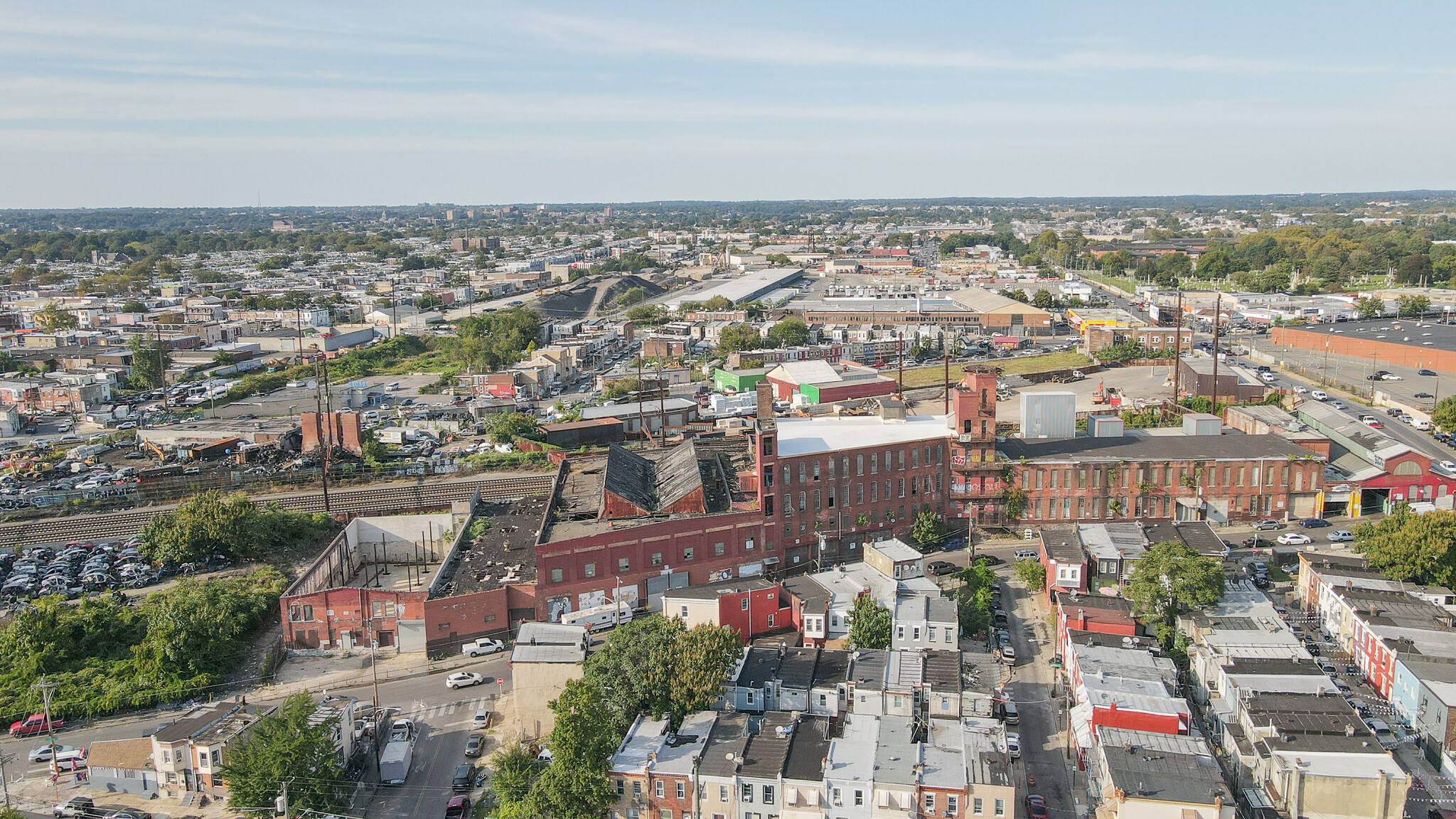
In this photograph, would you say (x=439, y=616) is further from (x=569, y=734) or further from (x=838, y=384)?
(x=838, y=384)

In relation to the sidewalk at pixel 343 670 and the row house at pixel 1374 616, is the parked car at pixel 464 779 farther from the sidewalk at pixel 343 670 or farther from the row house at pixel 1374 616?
the row house at pixel 1374 616

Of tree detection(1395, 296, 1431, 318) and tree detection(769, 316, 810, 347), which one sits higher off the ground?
tree detection(1395, 296, 1431, 318)

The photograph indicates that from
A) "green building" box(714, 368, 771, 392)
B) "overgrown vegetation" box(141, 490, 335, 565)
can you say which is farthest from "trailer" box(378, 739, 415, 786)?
"green building" box(714, 368, 771, 392)

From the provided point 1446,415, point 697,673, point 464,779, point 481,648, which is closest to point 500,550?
point 481,648

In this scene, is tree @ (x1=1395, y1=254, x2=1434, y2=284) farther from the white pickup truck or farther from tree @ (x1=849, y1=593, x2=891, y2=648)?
the white pickup truck

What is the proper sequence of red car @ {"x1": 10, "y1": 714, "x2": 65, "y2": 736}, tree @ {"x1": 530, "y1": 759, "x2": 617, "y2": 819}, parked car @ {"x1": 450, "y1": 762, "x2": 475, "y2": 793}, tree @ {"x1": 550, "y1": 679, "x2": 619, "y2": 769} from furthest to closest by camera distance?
red car @ {"x1": 10, "y1": 714, "x2": 65, "y2": 736} → parked car @ {"x1": 450, "y1": 762, "x2": 475, "y2": 793} → tree @ {"x1": 550, "y1": 679, "x2": 619, "y2": 769} → tree @ {"x1": 530, "y1": 759, "x2": 617, "y2": 819}

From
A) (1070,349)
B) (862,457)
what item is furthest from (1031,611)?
(1070,349)
